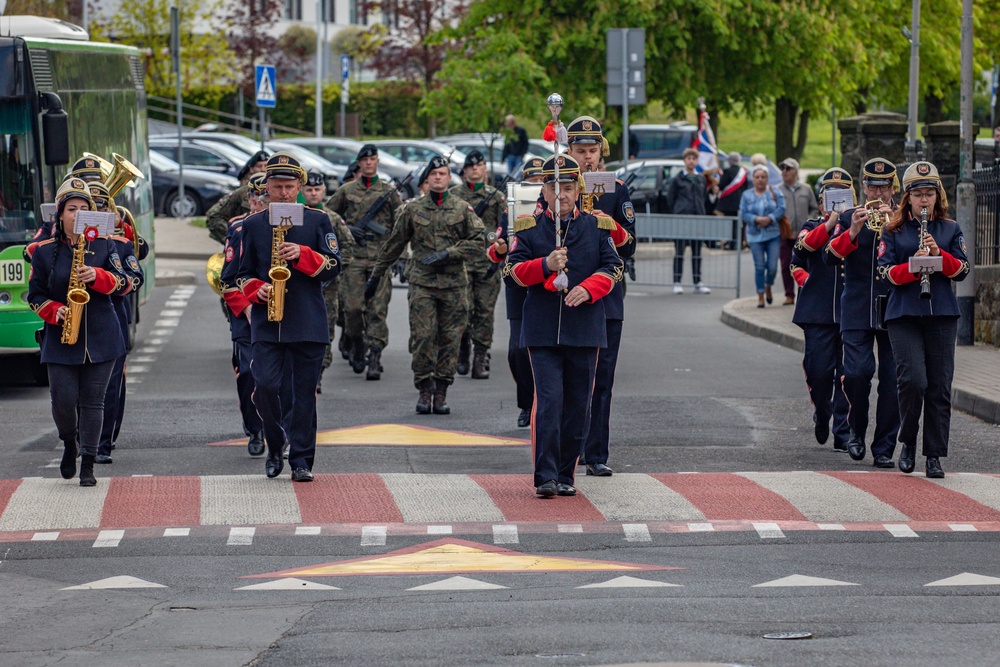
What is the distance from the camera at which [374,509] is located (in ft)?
32.8

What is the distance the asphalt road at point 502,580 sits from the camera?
673 cm

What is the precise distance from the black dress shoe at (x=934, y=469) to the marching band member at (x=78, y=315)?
4748 mm

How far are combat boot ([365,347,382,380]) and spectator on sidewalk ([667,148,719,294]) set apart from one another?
9.72 meters

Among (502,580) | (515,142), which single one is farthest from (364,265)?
(515,142)

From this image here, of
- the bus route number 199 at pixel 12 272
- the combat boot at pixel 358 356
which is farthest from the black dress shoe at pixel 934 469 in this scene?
the bus route number 199 at pixel 12 272

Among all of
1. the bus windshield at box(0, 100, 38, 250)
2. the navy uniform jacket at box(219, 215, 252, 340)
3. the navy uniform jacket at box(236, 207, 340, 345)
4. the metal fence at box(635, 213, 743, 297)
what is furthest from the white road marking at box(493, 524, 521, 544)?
the metal fence at box(635, 213, 743, 297)

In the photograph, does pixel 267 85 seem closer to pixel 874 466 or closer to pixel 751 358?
pixel 751 358

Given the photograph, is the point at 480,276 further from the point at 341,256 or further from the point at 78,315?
the point at 78,315

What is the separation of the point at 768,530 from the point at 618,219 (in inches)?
102

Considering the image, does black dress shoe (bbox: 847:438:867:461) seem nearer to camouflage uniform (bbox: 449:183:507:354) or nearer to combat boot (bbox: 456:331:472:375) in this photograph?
camouflage uniform (bbox: 449:183:507:354)

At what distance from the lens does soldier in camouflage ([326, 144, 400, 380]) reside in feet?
52.3

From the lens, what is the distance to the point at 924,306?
10.9 meters

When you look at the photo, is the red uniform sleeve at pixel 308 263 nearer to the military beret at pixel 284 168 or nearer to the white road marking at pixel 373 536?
the military beret at pixel 284 168

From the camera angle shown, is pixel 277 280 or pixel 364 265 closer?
pixel 277 280
